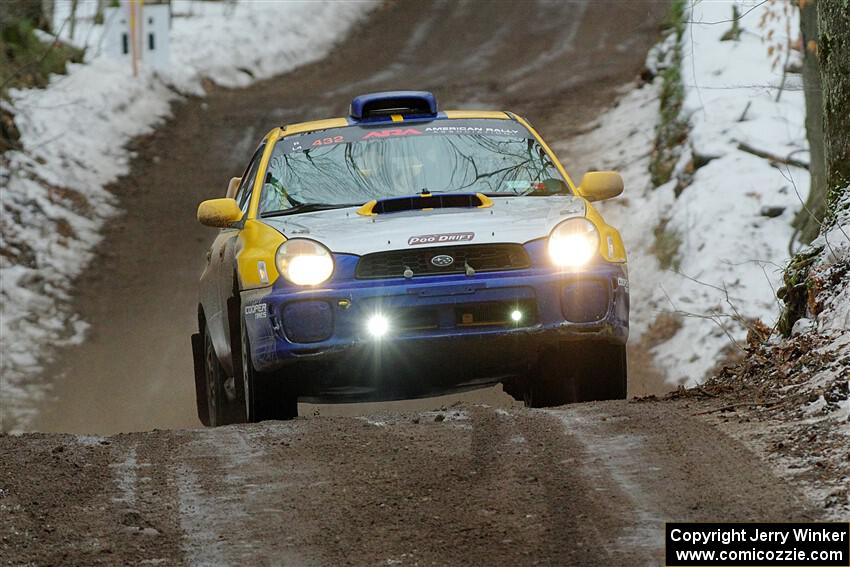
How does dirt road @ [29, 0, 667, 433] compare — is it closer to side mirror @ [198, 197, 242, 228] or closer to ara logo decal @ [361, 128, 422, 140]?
ara logo decal @ [361, 128, 422, 140]

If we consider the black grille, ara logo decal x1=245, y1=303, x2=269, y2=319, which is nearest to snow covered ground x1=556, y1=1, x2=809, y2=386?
the black grille

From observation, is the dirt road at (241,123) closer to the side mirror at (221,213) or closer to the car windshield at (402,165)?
the car windshield at (402,165)

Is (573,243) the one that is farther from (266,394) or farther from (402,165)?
(266,394)

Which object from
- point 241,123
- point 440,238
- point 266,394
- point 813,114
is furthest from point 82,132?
point 440,238

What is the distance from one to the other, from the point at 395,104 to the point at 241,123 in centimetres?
1462

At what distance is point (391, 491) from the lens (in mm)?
5762

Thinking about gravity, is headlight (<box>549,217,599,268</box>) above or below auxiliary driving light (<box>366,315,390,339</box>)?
above

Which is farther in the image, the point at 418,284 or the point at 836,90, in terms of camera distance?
the point at 836,90

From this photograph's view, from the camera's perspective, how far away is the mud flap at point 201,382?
1009 cm

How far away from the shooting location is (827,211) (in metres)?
8.24

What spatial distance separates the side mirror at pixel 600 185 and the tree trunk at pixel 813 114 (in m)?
5.36

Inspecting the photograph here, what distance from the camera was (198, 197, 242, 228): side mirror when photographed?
8.42 m

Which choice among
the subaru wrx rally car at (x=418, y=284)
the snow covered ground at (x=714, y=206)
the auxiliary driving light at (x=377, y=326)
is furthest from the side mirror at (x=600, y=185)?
the snow covered ground at (x=714, y=206)

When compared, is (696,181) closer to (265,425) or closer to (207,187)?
(207,187)
